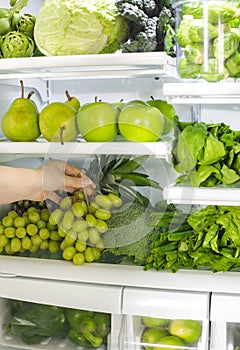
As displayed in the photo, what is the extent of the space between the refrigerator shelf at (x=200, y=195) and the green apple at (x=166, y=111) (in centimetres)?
17

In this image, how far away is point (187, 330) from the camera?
1625 millimetres

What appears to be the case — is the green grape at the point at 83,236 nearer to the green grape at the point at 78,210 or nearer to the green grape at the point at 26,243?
the green grape at the point at 78,210

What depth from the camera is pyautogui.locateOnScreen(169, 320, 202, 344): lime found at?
162cm

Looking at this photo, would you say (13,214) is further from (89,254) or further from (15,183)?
(89,254)

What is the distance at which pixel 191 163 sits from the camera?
5.19 ft

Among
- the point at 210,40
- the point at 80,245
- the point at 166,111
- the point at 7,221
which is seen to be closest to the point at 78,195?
the point at 80,245

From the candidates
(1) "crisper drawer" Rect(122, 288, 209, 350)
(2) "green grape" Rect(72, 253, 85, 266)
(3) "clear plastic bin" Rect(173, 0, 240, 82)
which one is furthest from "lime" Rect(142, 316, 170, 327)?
(3) "clear plastic bin" Rect(173, 0, 240, 82)

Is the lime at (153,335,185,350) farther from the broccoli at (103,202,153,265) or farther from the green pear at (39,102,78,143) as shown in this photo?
the green pear at (39,102,78,143)

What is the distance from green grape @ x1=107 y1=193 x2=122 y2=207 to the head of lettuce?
40cm

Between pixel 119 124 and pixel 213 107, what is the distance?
36 centimetres

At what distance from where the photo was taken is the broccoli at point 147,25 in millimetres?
1562

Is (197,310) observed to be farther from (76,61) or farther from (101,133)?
(76,61)

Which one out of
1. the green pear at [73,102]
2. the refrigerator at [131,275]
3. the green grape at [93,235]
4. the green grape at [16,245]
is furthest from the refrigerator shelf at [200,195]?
the green grape at [16,245]

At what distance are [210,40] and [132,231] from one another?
57 centimetres
